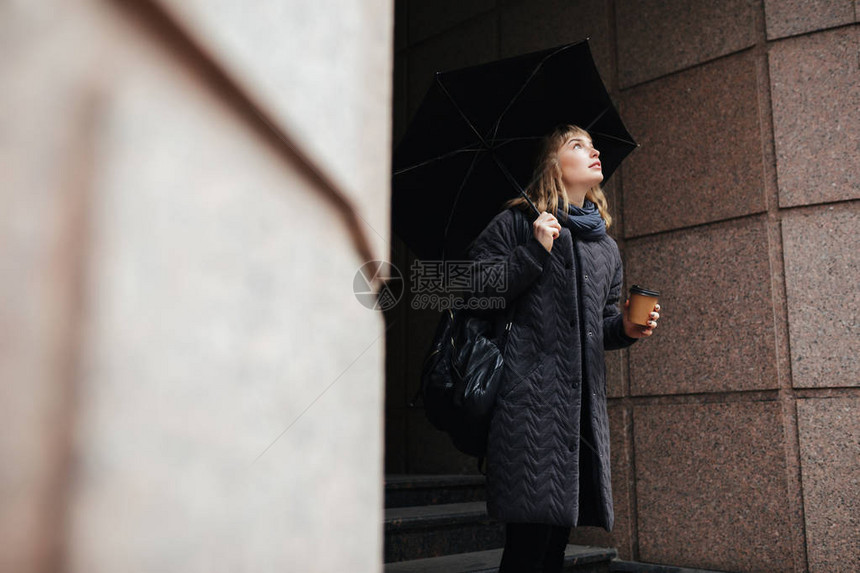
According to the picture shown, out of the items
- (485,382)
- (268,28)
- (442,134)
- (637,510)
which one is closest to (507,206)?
(442,134)

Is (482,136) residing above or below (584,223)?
above

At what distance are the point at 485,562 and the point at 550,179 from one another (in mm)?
1463

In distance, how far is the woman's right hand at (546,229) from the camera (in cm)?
179

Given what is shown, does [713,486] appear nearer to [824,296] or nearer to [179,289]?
[824,296]

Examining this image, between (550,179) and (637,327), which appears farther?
(550,179)

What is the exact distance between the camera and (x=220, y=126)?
22cm

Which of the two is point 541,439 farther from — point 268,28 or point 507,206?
point 268,28

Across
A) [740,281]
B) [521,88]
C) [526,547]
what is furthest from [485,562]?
[521,88]

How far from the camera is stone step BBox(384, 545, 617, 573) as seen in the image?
2.33 meters

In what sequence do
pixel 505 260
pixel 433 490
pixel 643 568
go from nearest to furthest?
pixel 505 260 → pixel 643 568 → pixel 433 490

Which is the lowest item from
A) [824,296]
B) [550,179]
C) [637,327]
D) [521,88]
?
[637,327]

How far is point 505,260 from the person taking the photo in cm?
185

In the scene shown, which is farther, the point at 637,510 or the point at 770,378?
the point at 637,510

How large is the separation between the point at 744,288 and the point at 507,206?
1168mm
